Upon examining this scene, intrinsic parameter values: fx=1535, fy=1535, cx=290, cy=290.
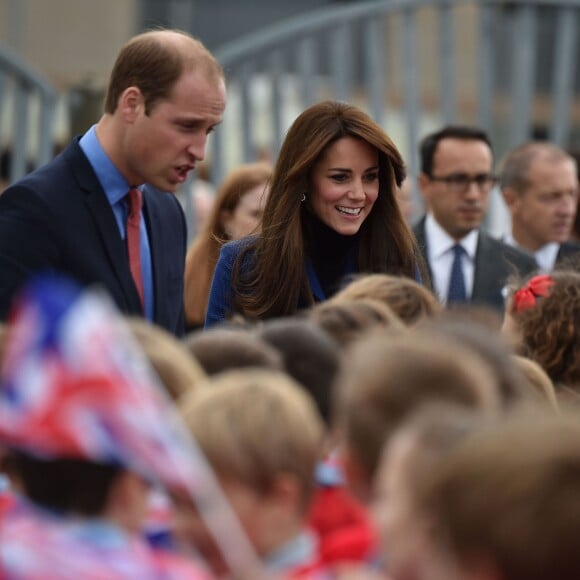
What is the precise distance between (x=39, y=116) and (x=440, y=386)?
6.63 meters

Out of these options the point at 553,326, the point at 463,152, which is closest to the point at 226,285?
the point at 553,326

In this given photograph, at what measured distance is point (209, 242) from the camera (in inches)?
276

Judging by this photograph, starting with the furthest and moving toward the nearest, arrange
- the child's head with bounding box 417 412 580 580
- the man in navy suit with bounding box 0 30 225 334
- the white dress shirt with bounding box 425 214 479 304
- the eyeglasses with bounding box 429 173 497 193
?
the eyeglasses with bounding box 429 173 497 193, the white dress shirt with bounding box 425 214 479 304, the man in navy suit with bounding box 0 30 225 334, the child's head with bounding box 417 412 580 580

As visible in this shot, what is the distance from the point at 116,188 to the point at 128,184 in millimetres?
55

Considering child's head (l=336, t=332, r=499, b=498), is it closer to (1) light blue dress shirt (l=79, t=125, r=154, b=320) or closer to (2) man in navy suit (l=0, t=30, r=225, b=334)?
(2) man in navy suit (l=0, t=30, r=225, b=334)

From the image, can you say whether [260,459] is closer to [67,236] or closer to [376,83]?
[67,236]

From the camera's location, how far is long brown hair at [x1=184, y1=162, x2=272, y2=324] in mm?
7043

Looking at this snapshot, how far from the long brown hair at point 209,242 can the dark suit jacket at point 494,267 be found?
2.82 feet

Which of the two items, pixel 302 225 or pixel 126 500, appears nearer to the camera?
pixel 126 500

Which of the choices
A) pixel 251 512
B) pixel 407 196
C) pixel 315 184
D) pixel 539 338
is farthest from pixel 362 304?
pixel 407 196

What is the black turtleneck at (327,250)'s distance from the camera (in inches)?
204

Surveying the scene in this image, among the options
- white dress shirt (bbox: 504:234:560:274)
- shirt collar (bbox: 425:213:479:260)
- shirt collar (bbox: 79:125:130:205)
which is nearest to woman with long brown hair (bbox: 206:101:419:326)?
shirt collar (bbox: 79:125:130:205)

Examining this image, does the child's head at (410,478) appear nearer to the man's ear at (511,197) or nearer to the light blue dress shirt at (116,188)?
the light blue dress shirt at (116,188)

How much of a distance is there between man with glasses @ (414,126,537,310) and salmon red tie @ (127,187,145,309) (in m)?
1.99
